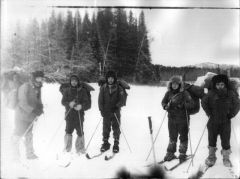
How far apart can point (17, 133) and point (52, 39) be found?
2.07 m

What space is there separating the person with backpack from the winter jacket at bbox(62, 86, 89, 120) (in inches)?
22.0

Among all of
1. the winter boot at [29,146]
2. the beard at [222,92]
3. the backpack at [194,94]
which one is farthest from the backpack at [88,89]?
the beard at [222,92]

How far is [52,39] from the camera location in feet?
21.5

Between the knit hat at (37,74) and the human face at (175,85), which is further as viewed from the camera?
the knit hat at (37,74)

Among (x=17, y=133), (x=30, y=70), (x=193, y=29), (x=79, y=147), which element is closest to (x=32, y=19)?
(x=30, y=70)

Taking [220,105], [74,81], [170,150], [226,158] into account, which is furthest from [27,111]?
[226,158]

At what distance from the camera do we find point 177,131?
5621 millimetres

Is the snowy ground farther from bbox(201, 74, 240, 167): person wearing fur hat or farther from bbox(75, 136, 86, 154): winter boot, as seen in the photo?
bbox(201, 74, 240, 167): person wearing fur hat

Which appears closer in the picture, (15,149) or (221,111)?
(221,111)

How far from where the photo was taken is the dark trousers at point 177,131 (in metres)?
5.55

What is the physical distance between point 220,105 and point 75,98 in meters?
2.74

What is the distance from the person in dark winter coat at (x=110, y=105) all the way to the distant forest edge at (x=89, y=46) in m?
0.27

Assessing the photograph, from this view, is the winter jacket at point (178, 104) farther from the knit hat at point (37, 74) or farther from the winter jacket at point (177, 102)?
the knit hat at point (37, 74)

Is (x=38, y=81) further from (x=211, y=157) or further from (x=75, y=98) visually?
(x=211, y=157)
